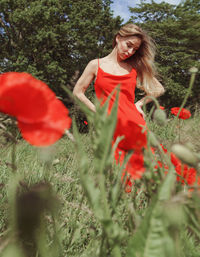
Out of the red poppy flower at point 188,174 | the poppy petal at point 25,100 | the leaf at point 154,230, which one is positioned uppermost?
the poppy petal at point 25,100

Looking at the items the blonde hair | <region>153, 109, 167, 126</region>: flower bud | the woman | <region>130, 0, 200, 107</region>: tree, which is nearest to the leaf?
<region>153, 109, 167, 126</region>: flower bud

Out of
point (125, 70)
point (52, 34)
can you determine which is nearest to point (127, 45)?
point (125, 70)

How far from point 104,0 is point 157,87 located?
8983 mm

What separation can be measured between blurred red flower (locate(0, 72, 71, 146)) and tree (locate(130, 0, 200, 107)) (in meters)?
8.76

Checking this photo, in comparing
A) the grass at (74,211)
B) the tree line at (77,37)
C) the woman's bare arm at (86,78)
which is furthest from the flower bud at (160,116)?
the tree line at (77,37)

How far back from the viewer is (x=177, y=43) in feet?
30.3

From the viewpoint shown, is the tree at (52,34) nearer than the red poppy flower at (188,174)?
No

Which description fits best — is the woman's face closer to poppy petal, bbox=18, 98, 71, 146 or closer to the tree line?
poppy petal, bbox=18, 98, 71, 146

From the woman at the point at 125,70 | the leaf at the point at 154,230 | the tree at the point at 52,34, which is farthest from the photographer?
the tree at the point at 52,34

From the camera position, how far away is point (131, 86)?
1578mm

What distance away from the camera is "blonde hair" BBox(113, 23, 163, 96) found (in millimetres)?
1521

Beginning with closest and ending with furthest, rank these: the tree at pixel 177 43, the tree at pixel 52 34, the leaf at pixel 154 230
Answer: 1. the leaf at pixel 154 230
2. the tree at pixel 52 34
3. the tree at pixel 177 43

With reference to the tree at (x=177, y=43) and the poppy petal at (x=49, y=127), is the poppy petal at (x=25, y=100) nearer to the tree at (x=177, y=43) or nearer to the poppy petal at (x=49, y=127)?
the poppy petal at (x=49, y=127)

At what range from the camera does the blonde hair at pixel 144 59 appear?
1521 mm
